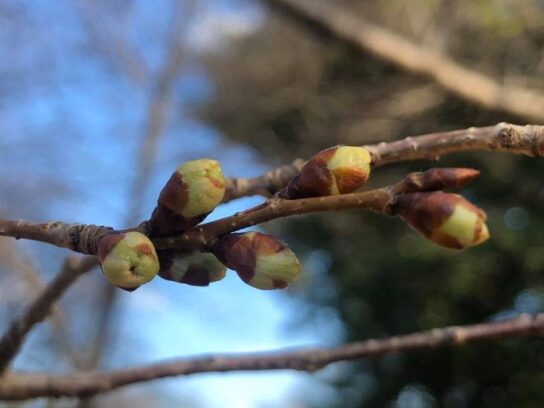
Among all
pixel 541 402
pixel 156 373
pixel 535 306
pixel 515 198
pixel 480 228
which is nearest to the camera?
pixel 480 228

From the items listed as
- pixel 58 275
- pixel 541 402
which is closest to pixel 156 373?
pixel 58 275

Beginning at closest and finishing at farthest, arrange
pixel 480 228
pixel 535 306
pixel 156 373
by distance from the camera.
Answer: pixel 480 228
pixel 156 373
pixel 535 306

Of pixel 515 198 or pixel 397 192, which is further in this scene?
pixel 515 198

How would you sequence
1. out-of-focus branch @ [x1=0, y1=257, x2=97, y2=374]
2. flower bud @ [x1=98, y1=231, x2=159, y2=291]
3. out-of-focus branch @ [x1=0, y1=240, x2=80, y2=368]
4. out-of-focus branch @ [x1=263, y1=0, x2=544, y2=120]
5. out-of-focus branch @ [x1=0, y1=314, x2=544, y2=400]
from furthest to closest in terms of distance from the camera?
out-of-focus branch @ [x1=263, y1=0, x2=544, y2=120]
out-of-focus branch @ [x1=0, y1=240, x2=80, y2=368]
out-of-focus branch @ [x1=0, y1=314, x2=544, y2=400]
out-of-focus branch @ [x1=0, y1=257, x2=97, y2=374]
flower bud @ [x1=98, y1=231, x2=159, y2=291]

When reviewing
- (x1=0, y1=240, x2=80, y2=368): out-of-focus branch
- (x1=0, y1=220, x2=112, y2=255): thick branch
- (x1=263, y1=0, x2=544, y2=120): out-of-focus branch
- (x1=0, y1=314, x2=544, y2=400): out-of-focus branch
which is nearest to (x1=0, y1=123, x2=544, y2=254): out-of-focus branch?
(x1=0, y1=220, x2=112, y2=255): thick branch

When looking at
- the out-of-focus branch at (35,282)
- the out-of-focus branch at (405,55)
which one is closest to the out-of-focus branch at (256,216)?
the out-of-focus branch at (35,282)

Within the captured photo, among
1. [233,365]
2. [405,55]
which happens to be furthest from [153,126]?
[233,365]

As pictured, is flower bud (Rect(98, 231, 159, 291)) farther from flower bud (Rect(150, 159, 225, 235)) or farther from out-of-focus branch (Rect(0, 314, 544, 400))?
out-of-focus branch (Rect(0, 314, 544, 400))

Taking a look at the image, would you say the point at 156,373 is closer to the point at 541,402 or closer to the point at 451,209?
the point at 451,209
